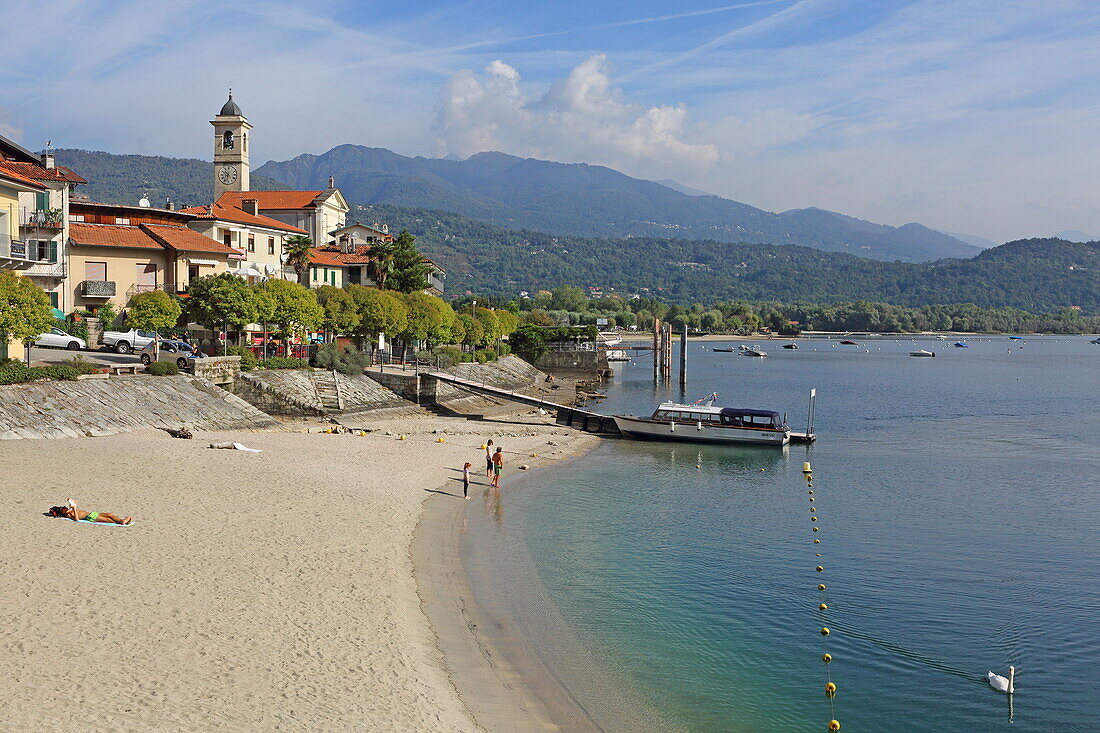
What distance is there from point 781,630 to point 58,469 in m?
23.4

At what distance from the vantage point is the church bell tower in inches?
3728

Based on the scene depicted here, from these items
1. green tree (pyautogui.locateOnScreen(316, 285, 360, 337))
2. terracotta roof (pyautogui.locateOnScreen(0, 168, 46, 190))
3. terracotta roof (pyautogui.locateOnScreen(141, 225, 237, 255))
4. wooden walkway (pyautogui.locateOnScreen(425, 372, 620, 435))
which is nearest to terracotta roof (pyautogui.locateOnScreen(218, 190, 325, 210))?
terracotta roof (pyautogui.locateOnScreen(141, 225, 237, 255))

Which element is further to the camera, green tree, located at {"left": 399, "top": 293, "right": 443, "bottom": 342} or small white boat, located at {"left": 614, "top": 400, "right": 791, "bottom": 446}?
green tree, located at {"left": 399, "top": 293, "right": 443, "bottom": 342}

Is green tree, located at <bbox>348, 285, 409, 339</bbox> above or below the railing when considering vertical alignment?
below

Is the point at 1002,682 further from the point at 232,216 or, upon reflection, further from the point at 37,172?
the point at 232,216

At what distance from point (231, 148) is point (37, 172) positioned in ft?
154

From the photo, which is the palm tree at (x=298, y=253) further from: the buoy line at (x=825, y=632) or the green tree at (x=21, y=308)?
the buoy line at (x=825, y=632)

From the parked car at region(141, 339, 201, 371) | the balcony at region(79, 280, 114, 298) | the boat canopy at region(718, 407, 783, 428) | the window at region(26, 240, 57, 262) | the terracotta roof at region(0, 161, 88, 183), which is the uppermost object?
the terracotta roof at region(0, 161, 88, 183)

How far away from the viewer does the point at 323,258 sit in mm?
83812

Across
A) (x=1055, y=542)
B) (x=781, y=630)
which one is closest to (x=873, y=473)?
(x=1055, y=542)

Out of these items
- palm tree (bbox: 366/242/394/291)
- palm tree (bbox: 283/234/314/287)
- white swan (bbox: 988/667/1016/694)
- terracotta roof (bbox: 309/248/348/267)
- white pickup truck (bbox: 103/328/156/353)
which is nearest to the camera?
white swan (bbox: 988/667/1016/694)

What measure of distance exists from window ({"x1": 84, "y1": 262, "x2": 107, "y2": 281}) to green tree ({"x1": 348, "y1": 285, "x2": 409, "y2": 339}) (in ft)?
54.3

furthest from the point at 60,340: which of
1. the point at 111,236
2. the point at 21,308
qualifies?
the point at 21,308

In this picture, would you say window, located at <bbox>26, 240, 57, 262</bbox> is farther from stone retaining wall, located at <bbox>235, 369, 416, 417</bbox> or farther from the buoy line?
the buoy line
